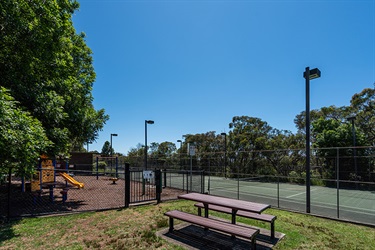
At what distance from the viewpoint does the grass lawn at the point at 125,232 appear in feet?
15.2

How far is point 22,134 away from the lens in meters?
5.16

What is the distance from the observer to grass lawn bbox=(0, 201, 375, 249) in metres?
4.63

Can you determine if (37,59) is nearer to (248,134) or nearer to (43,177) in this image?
(43,177)

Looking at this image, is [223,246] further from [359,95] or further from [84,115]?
[359,95]

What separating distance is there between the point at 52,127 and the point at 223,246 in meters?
7.52

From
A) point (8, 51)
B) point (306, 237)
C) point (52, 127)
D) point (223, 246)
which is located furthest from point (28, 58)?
point (306, 237)

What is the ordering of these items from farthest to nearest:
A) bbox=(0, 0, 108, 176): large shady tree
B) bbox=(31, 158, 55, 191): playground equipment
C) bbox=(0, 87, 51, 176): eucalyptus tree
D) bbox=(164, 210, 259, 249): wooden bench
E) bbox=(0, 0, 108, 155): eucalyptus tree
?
bbox=(31, 158, 55, 191): playground equipment, bbox=(0, 0, 108, 155): eucalyptus tree, bbox=(0, 0, 108, 176): large shady tree, bbox=(0, 87, 51, 176): eucalyptus tree, bbox=(164, 210, 259, 249): wooden bench

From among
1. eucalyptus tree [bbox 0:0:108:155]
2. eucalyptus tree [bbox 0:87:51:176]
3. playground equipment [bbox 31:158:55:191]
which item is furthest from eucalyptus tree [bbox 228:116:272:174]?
eucalyptus tree [bbox 0:87:51:176]

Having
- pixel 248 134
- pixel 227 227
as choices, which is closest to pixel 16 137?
pixel 227 227

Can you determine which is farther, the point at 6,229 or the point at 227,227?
the point at 6,229

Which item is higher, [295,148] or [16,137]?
[16,137]

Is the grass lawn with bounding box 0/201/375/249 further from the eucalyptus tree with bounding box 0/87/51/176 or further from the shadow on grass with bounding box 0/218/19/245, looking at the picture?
the eucalyptus tree with bounding box 0/87/51/176

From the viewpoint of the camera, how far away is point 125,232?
5320mm

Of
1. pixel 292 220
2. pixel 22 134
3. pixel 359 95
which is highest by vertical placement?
pixel 359 95
